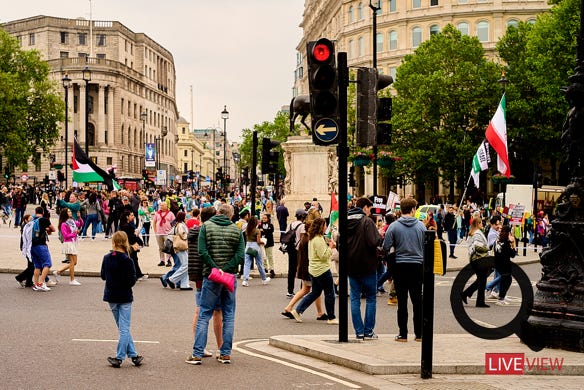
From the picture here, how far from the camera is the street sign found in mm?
10836

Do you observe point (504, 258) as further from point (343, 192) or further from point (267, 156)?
point (267, 156)

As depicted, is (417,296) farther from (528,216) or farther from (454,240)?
(528,216)

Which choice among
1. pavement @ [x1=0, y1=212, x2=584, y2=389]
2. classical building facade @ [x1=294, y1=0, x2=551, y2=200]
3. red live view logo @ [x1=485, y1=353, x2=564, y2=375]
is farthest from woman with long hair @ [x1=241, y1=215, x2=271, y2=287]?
classical building facade @ [x1=294, y1=0, x2=551, y2=200]

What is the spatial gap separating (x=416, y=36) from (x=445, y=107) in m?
23.8

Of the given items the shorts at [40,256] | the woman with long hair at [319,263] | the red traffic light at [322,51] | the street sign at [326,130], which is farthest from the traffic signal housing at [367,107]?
the shorts at [40,256]

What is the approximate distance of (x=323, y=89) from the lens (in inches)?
424

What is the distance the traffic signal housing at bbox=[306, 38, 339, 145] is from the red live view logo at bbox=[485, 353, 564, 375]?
3.33m

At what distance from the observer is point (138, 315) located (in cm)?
1427

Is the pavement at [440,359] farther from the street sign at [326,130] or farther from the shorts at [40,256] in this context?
the shorts at [40,256]

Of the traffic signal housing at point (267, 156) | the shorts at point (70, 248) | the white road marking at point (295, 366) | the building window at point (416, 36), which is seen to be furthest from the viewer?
the building window at point (416, 36)

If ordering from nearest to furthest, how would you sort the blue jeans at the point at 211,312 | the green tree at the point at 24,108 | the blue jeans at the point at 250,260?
the blue jeans at the point at 211,312 → the blue jeans at the point at 250,260 → the green tree at the point at 24,108

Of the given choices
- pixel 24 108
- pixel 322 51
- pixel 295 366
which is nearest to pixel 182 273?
pixel 322 51

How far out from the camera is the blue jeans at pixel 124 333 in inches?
385

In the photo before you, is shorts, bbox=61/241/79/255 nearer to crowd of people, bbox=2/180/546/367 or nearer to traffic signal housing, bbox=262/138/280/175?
crowd of people, bbox=2/180/546/367
